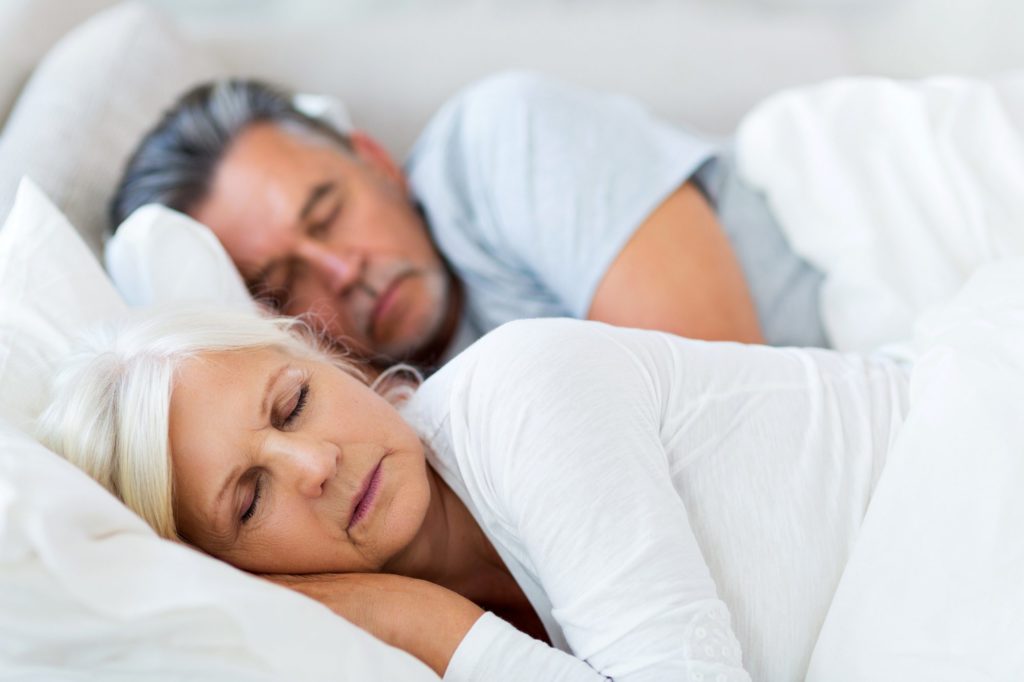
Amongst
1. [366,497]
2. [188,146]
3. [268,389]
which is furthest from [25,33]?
[366,497]

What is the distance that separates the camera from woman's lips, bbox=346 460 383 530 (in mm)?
836

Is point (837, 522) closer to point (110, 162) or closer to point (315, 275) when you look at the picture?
point (315, 275)

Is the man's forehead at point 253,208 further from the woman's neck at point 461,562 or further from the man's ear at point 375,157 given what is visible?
the woman's neck at point 461,562

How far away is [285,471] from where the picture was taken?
0.81 meters

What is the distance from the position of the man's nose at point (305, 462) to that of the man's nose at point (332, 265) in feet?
1.81

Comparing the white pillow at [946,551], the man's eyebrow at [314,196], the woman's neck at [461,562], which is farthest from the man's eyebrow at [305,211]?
the white pillow at [946,551]

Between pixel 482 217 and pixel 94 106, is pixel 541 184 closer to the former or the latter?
pixel 482 217

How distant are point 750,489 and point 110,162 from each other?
1011 mm

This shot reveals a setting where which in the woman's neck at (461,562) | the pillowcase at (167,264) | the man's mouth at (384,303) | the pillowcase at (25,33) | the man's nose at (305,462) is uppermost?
the pillowcase at (25,33)

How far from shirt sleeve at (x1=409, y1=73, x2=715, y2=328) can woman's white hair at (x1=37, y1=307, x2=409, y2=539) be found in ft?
1.51

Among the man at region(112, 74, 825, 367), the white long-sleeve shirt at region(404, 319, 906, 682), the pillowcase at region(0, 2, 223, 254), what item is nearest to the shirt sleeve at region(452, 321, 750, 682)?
the white long-sleeve shirt at region(404, 319, 906, 682)

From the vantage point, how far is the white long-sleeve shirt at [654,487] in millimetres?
736

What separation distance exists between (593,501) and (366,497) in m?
0.21

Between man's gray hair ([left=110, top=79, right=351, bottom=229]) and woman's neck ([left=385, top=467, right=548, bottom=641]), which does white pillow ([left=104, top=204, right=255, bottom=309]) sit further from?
woman's neck ([left=385, top=467, right=548, bottom=641])
